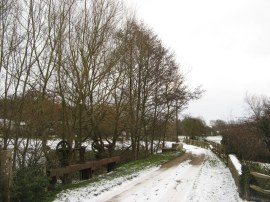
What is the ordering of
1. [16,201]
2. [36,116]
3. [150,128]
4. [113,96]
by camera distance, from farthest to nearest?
[150,128] < [113,96] < [36,116] < [16,201]

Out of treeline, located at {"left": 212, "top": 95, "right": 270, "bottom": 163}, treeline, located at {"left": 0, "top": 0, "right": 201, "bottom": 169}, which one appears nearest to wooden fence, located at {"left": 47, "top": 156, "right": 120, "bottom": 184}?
treeline, located at {"left": 0, "top": 0, "right": 201, "bottom": 169}

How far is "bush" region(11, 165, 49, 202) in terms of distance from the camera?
10.8 metres

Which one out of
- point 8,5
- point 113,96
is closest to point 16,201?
point 8,5

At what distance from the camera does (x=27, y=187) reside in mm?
10914

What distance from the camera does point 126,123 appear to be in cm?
2852

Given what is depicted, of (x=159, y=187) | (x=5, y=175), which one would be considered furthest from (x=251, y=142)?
(x=5, y=175)

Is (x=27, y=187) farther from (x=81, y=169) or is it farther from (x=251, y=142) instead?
(x=251, y=142)

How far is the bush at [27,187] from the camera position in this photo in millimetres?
10750

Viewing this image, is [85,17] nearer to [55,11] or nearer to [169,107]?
[55,11]

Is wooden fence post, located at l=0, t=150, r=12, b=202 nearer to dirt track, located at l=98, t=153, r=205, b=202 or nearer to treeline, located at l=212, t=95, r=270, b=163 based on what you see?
dirt track, located at l=98, t=153, r=205, b=202

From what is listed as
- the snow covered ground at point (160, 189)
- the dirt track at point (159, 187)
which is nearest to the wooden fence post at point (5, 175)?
the snow covered ground at point (160, 189)

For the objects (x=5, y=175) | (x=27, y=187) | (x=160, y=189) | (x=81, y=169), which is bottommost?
(x=160, y=189)

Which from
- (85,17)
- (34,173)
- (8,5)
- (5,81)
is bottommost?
(34,173)

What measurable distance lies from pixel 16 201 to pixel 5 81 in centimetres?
542
